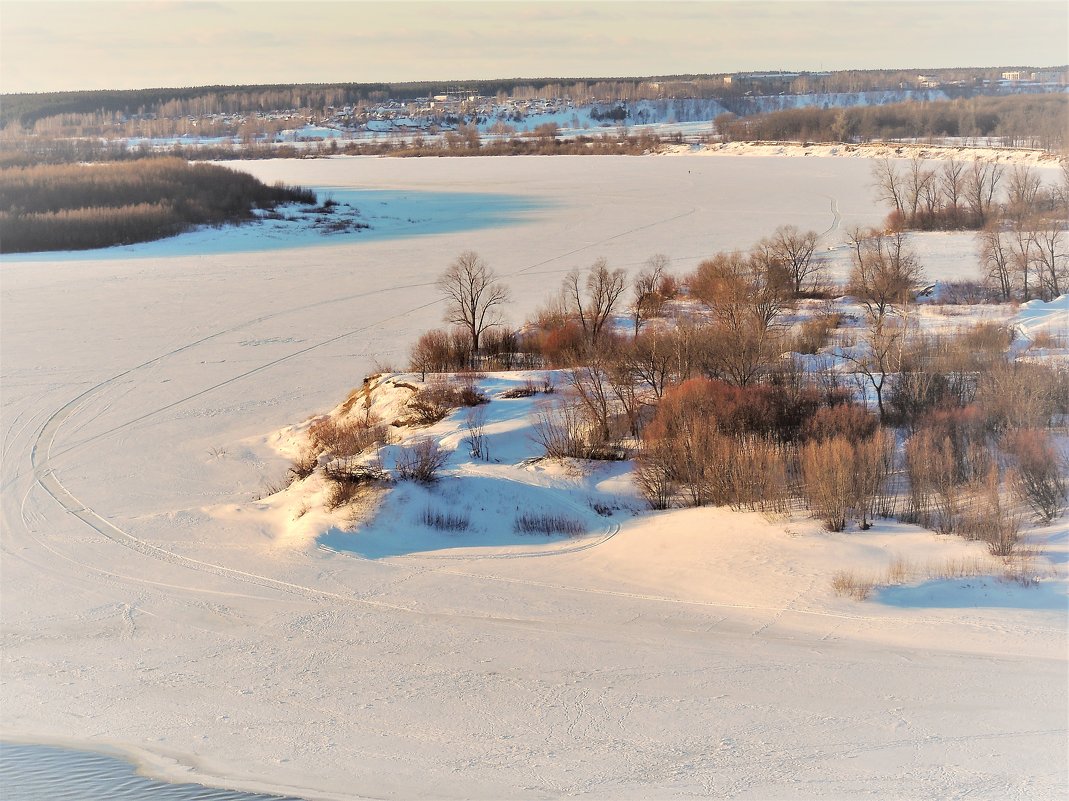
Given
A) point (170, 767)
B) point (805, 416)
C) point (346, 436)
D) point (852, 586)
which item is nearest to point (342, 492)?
point (346, 436)

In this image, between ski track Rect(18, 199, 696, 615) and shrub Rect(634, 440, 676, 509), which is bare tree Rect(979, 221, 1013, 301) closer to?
ski track Rect(18, 199, 696, 615)

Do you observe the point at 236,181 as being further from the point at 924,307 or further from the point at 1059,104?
the point at 1059,104

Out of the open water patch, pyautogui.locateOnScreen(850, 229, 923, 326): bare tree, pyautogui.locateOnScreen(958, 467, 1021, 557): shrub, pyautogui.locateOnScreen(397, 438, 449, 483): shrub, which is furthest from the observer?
pyautogui.locateOnScreen(850, 229, 923, 326): bare tree

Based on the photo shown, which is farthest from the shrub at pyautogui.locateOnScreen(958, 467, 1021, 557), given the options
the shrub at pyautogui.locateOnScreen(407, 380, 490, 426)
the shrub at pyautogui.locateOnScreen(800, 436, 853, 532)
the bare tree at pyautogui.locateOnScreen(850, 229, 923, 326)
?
the bare tree at pyautogui.locateOnScreen(850, 229, 923, 326)

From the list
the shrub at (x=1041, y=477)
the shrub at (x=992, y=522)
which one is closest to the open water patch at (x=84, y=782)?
the shrub at (x=992, y=522)

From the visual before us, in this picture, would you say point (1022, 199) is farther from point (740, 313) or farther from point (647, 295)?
point (740, 313)

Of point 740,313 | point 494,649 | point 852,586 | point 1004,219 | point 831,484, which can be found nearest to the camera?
point 494,649
